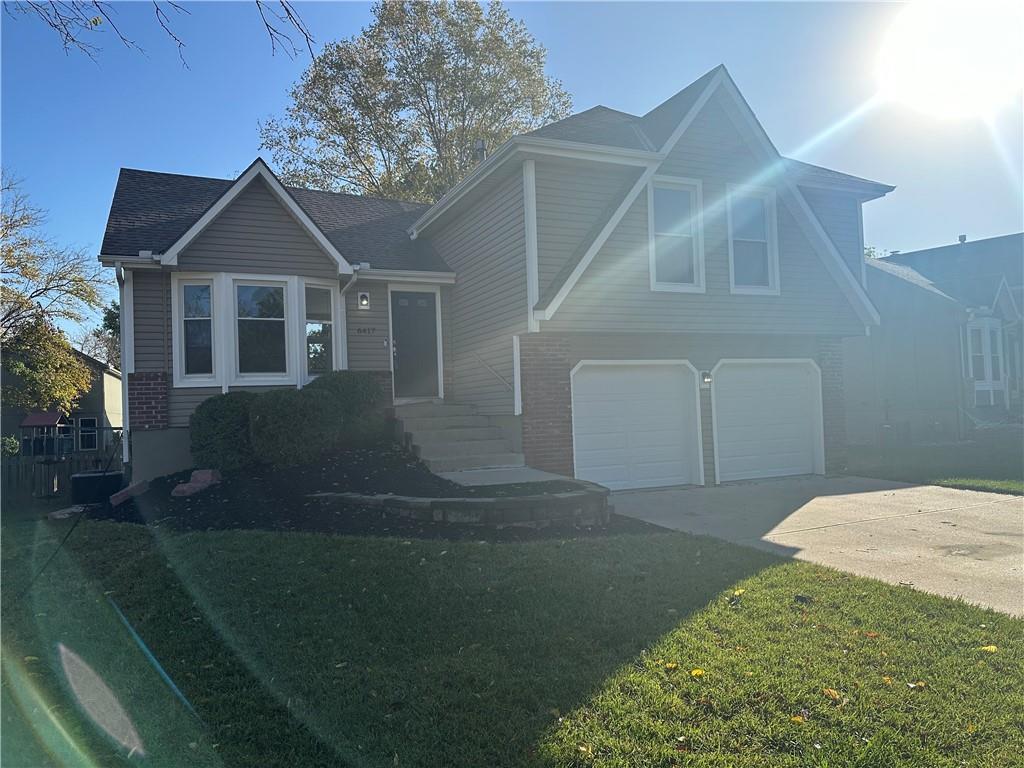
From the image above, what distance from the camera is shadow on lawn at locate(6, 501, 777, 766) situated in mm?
3305

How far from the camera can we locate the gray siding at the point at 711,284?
409 inches

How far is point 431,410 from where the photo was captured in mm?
11758

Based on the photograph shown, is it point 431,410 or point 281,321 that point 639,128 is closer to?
point 431,410

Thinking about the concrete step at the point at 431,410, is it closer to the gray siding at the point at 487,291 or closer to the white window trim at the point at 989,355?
the gray siding at the point at 487,291

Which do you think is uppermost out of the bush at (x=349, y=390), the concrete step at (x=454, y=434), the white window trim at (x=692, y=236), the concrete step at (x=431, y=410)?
Answer: the white window trim at (x=692, y=236)

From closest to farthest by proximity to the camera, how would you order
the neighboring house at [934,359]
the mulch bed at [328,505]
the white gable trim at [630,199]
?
the mulch bed at [328,505] < the white gable trim at [630,199] < the neighboring house at [934,359]

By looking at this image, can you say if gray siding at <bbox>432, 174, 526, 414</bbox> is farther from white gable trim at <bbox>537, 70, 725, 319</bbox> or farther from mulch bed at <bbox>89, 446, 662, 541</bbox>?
mulch bed at <bbox>89, 446, 662, 541</bbox>

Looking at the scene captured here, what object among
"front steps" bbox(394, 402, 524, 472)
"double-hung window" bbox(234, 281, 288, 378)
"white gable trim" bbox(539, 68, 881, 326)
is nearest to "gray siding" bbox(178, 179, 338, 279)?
"double-hung window" bbox(234, 281, 288, 378)

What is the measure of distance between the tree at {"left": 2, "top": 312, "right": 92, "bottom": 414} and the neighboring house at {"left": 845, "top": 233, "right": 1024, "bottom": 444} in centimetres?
2517

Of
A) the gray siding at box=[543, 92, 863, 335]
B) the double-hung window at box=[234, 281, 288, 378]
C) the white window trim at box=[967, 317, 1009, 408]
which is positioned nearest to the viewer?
the gray siding at box=[543, 92, 863, 335]

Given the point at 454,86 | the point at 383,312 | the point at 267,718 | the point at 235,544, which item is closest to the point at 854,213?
the point at 383,312

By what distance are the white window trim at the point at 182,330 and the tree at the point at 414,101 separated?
16012 mm

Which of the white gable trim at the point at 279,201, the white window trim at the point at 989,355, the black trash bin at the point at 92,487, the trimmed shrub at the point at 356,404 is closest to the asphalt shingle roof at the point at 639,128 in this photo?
the white gable trim at the point at 279,201

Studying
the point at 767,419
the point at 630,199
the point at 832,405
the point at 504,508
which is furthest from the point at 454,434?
the point at 832,405
